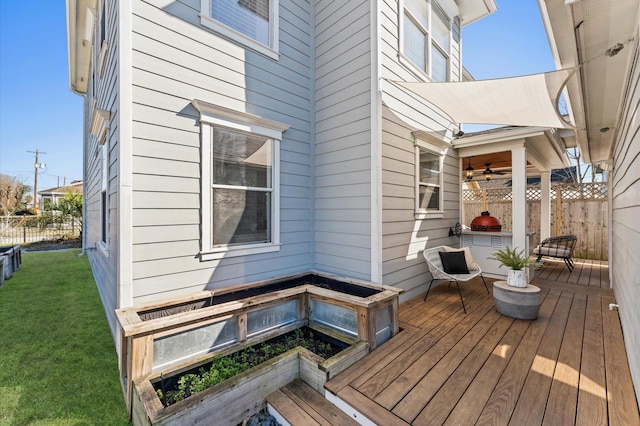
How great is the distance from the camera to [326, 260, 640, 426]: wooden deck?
1.81 meters

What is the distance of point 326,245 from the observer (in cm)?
408

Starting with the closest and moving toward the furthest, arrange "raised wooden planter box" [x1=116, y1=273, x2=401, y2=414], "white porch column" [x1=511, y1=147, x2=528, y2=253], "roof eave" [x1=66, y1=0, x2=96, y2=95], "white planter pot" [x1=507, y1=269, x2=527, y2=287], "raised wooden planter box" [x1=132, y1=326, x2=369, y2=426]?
"raised wooden planter box" [x1=132, y1=326, x2=369, y2=426] → "raised wooden planter box" [x1=116, y1=273, x2=401, y2=414] → "white planter pot" [x1=507, y1=269, x2=527, y2=287] → "white porch column" [x1=511, y1=147, x2=528, y2=253] → "roof eave" [x1=66, y1=0, x2=96, y2=95]

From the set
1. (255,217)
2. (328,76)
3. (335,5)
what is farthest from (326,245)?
(335,5)

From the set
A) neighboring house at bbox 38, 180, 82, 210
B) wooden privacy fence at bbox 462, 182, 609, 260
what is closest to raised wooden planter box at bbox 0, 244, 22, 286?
neighboring house at bbox 38, 180, 82, 210

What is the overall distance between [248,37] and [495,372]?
4.50 m

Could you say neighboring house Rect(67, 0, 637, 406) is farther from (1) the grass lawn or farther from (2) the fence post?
(2) the fence post

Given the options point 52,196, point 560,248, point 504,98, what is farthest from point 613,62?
point 52,196

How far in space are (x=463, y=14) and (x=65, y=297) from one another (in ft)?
30.7

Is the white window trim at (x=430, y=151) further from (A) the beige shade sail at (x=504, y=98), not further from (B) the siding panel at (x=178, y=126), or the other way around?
(B) the siding panel at (x=178, y=126)

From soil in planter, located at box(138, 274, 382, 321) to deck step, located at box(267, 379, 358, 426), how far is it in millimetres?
1305

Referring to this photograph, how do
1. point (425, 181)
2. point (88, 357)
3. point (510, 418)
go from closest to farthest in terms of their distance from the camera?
1. point (510, 418)
2. point (88, 357)
3. point (425, 181)

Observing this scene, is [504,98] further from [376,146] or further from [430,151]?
[376,146]

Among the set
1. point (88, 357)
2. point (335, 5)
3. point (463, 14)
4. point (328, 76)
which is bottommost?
point (88, 357)

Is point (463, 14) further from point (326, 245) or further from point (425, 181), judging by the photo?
point (326, 245)
